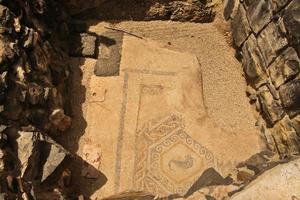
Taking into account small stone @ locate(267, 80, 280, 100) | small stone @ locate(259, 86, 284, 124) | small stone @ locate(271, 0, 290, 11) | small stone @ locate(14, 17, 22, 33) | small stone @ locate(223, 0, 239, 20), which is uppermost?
small stone @ locate(223, 0, 239, 20)

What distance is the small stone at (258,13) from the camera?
459 cm

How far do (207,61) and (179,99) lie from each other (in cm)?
68

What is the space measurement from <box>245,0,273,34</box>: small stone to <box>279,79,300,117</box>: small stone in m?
0.75

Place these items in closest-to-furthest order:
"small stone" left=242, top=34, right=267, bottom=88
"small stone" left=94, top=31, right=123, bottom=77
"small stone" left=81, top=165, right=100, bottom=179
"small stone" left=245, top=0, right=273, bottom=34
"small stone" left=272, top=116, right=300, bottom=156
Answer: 1. "small stone" left=272, top=116, right=300, bottom=156
2. "small stone" left=245, top=0, right=273, bottom=34
3. "small stone" left=81, top=165, right=100, bottom=179
4. "small stone" left=242, top=34, right=267, bottom=88
5. "small stone" left=94, top=31, right=123, bottom=77

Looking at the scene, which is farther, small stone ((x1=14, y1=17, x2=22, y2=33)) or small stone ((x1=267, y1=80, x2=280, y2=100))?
small stone ((x1=267, y1=80, x2=280, y2=100))

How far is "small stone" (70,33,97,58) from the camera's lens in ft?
17.4

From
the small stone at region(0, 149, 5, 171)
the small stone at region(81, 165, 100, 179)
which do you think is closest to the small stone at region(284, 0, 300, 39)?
the small stone at region(81, 165, 100, 179)

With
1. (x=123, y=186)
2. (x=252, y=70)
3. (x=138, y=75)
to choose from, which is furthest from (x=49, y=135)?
(x=252, y=70)

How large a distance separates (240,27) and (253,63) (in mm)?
493

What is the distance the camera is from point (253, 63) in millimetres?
5090

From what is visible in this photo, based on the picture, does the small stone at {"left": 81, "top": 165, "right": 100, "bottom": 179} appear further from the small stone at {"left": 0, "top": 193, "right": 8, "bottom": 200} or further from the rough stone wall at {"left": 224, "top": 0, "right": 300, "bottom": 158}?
the rough stone wall at {"left": 224, "top": 0, "right": 300, "bottom": 158}

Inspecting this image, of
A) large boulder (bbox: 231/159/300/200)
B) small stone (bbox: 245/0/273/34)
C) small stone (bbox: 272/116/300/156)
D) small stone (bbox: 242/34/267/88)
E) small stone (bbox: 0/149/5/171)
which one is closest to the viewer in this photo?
large boulder (bbox: 231/159/300/200)

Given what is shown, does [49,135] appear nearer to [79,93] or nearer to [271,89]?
[79,93]

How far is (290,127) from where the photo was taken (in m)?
4.47
